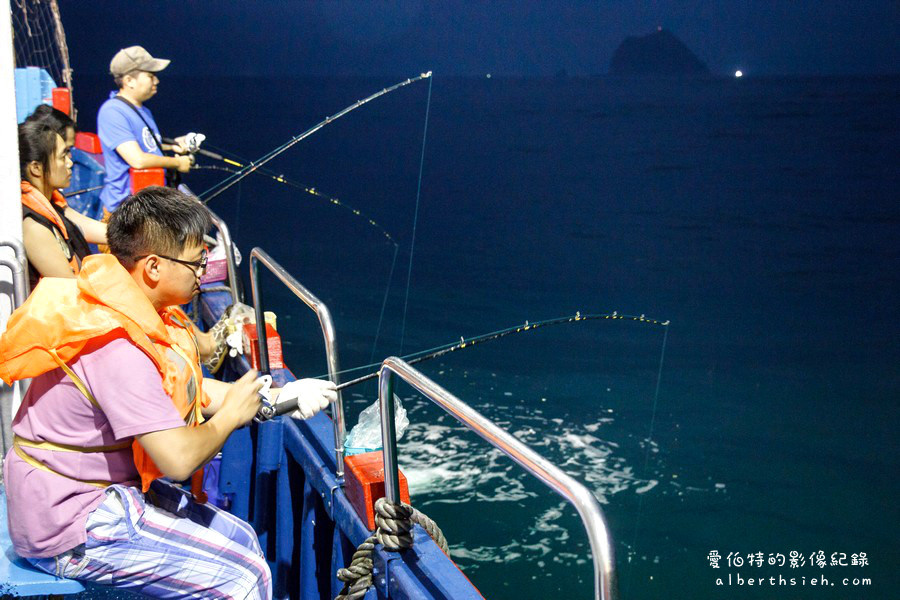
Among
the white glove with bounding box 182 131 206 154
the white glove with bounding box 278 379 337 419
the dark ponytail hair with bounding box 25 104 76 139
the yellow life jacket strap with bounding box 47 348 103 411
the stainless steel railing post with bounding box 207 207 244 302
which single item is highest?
the white glove with bounding box 182 131 206 154

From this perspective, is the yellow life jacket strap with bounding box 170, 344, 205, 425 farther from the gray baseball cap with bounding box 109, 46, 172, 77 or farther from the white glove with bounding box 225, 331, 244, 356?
the gray baseball cap with bounding box 109, 46, 172, 77

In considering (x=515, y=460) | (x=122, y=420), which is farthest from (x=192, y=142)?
(x=515, y=460)

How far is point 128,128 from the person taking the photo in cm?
551

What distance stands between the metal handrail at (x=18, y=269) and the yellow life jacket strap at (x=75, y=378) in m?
0.82

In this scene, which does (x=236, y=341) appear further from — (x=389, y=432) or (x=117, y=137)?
(x=117, y=137)

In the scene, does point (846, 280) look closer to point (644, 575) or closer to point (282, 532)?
point (644, 575)

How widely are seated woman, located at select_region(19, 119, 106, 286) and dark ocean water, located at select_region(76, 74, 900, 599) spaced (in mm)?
2477

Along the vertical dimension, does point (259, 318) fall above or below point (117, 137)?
below

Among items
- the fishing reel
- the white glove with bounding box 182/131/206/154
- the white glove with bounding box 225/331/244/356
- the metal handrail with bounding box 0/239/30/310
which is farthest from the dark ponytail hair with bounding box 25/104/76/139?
the white glove with bounding box 182/131/206/154

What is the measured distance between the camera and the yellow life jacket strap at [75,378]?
2.07m

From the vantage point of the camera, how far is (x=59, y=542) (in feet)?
7.18

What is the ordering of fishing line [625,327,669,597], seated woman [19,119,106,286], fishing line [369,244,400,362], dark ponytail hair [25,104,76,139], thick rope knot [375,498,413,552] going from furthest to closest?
1. fishing line [369,244,400,362]
2. fishing line [625,327,669,597]
3. dark ponytail hair [25,104,76,139]
4. seated woman [19,119,106,286]
5. thick rope knot [375,498,413,552]

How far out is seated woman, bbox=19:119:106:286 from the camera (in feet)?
10.6

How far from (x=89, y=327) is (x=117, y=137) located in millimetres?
3741
